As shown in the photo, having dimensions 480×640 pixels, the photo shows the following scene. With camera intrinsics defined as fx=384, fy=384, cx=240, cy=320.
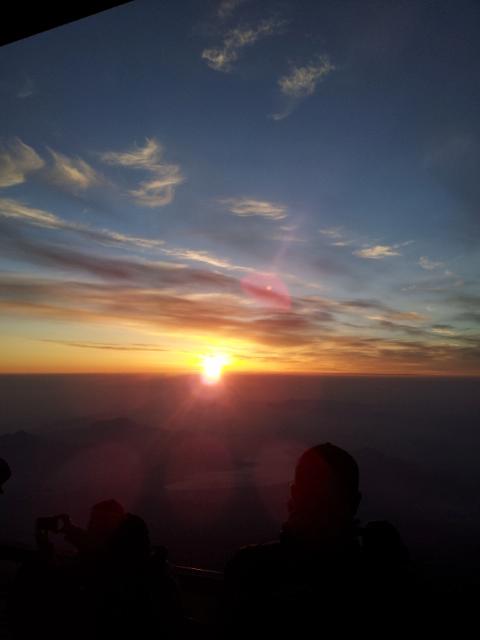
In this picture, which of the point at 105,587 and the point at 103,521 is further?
the point at 103,521

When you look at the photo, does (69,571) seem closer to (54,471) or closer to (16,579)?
(16,579)

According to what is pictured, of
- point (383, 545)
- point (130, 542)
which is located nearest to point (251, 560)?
point (383, 545)

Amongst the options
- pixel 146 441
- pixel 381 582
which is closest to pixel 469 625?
pixel 381 582

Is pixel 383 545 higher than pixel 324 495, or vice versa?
pixel 324 495

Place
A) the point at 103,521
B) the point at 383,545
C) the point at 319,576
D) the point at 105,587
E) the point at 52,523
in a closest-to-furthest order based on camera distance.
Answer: the point at 319,576 → the point at 383,545 → the point at 105,587 → the point at 103,521 → the point at 52,523

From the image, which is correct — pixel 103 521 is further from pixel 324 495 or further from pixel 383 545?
pixel 383 545

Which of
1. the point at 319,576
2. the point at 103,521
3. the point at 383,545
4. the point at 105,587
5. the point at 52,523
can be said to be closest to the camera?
the point at 319,576
